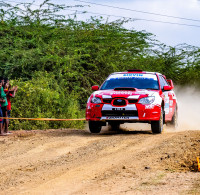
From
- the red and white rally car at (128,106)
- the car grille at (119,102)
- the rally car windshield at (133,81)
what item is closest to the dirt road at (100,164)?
the red and white rally car at (128,106)

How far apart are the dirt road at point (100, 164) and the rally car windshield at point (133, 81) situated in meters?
1.88

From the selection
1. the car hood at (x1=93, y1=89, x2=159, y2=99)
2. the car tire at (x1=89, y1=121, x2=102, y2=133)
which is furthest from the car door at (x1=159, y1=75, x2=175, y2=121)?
the car tire at (x1=89, y1=121, x2=102, y2=133)

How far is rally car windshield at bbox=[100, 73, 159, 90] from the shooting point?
14.7 meters

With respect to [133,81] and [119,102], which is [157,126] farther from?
[133,81]

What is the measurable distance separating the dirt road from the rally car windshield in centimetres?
188

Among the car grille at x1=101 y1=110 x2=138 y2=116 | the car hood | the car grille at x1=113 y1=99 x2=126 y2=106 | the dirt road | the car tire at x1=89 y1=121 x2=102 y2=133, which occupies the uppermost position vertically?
the car hood

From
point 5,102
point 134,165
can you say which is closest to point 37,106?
point 5,102

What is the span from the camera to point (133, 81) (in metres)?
14.9

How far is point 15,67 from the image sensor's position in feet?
70.2

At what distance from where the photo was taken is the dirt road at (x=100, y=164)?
757cm

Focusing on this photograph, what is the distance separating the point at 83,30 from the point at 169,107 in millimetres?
11528

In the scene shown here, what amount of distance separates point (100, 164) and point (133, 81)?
19.1 feet

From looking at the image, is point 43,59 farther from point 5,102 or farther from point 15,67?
point 5,102

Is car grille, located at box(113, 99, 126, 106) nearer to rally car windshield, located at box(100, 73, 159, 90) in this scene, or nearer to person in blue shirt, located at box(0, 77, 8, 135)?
rally car windshield, located at box(100, 73, 159, 90)
